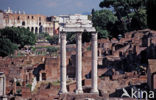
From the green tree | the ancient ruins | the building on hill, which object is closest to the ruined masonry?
the ancient ruins

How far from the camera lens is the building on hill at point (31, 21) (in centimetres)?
9382

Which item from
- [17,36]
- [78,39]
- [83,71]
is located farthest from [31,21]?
[78,39]

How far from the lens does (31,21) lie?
10362 cm

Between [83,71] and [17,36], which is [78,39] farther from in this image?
[17,36]

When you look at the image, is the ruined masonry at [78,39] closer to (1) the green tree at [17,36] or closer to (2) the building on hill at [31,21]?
(1) the green tree at [17,36]

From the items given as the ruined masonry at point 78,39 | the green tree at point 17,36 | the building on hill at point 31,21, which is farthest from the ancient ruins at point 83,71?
the building on hill at point 31,21

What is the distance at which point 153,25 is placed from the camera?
34.7 m

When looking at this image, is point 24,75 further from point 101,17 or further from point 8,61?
point 101,17

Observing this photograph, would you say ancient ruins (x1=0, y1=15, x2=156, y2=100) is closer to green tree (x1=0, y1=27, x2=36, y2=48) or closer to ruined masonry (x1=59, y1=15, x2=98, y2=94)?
ruined masonry (x1=59, y1=15, x2=98, y2=94)

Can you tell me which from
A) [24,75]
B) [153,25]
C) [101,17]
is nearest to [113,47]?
[153,25]

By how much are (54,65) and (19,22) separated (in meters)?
67.4

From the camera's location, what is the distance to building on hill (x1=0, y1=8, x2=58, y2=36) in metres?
93.8

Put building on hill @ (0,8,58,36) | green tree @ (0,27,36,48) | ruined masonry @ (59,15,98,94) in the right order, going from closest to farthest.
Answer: ruined masonry @ (59,15,98,94) → green tree @ (0,27,36,48) → building on hill @ (0,8,58,36)

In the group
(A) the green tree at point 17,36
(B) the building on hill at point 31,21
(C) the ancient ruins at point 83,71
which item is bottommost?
(C) the ancient ruins at point 83,71
